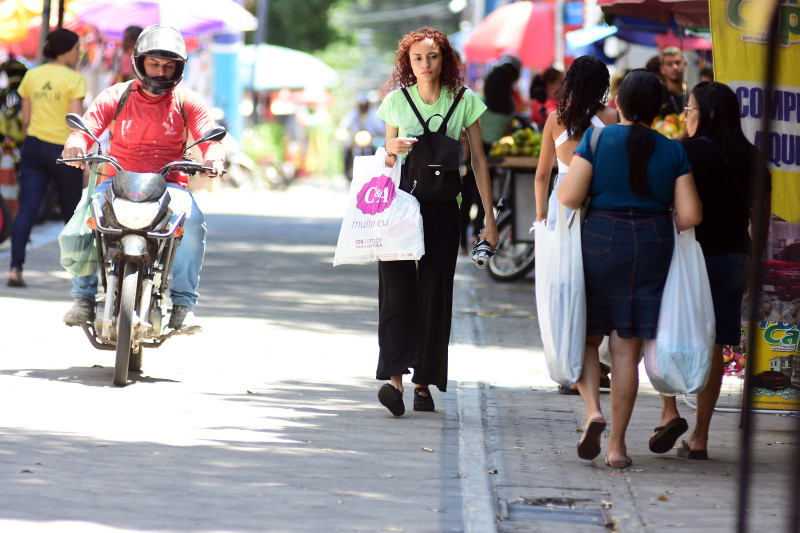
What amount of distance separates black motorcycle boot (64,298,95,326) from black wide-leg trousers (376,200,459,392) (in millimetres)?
1778

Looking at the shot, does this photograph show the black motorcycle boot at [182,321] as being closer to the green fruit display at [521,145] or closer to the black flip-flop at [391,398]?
the black flip-flop at [391,398]

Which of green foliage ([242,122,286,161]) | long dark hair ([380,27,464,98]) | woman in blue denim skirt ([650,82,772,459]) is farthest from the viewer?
green foliage ([242,122,286,161])

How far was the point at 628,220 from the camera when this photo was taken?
19.9 feet

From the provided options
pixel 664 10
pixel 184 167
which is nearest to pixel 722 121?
pixel 184 167

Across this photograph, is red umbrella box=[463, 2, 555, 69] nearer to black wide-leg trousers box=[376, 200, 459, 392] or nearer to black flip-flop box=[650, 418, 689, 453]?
black wide-leg trousers box=[376, 200, 459, 392]

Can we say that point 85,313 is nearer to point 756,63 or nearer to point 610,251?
point 610,251

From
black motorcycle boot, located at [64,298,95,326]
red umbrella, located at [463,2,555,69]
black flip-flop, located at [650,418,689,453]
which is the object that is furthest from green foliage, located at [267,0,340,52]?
black flip-flop, located at [650,418,689,453]

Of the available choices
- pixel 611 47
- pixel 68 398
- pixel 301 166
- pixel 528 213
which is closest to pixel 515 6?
pixel 611 47

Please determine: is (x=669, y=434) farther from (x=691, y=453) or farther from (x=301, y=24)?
(x=301, y=24)

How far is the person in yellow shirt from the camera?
451 inches

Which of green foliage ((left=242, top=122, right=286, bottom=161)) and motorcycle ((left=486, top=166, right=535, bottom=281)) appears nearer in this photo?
motorcycle ((left=486, top=166, right=535, bottom=281))

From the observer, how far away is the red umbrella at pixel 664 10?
35.1 feet

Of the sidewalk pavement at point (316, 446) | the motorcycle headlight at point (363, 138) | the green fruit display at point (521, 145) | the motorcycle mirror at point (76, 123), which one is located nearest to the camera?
the sidewalk pavement at point (316, 446)

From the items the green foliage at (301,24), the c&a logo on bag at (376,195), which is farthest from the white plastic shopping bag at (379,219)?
the green foliage at (301,24)
